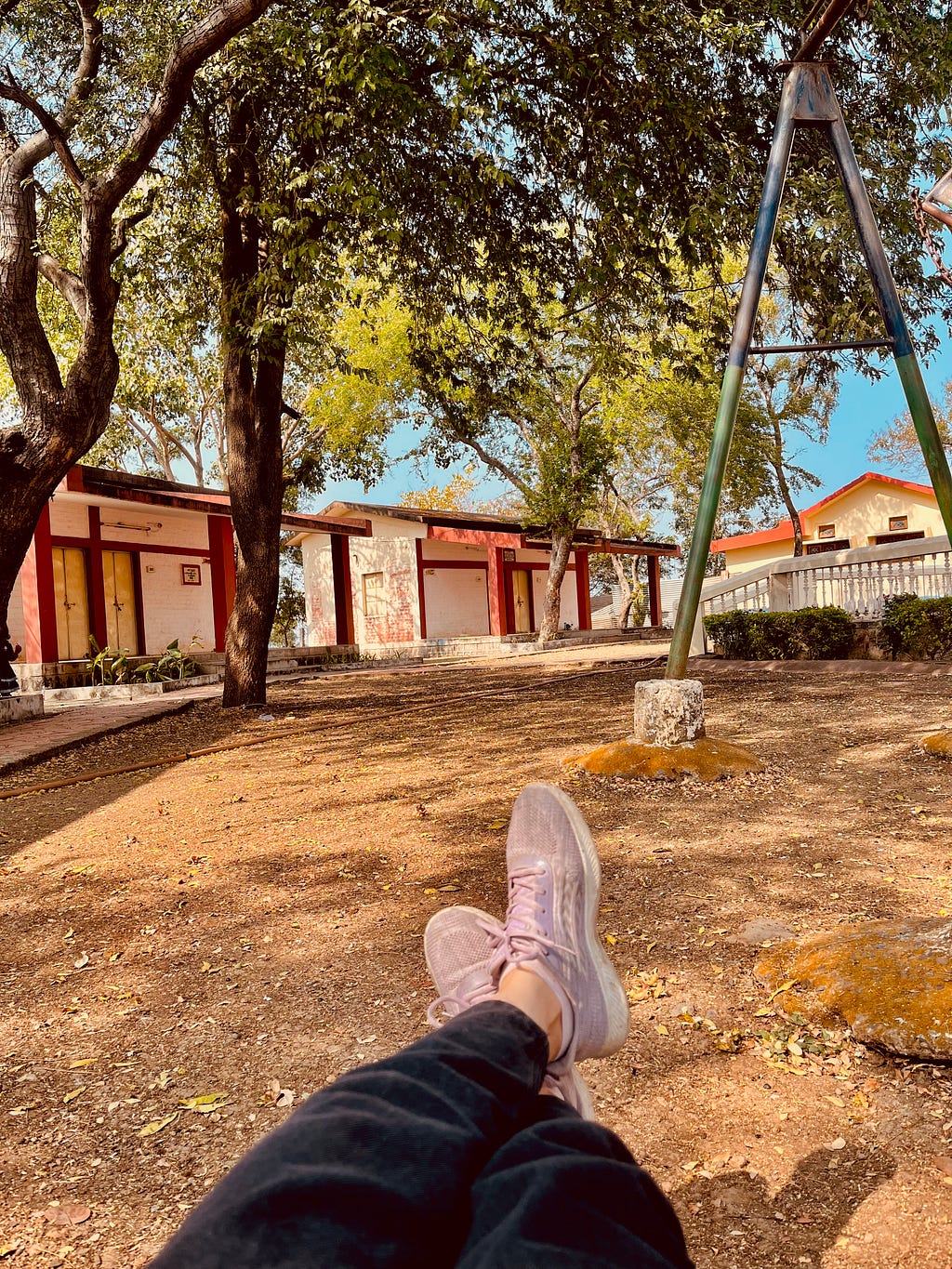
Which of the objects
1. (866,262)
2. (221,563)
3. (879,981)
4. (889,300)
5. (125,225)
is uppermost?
(125,225)

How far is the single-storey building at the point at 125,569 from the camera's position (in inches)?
577

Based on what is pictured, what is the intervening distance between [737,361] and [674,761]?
2339 mm

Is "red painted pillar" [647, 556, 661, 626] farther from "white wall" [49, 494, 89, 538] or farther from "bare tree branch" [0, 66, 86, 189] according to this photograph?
"bare tree branch" [0, 66, 86, 189]

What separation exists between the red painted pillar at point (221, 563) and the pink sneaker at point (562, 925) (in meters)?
16.9

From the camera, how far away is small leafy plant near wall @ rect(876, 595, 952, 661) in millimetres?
9805

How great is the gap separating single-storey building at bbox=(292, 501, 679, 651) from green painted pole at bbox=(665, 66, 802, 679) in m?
16.8

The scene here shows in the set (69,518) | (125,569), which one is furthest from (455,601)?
(69,518)

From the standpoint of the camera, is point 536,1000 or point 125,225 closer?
point 536,1000

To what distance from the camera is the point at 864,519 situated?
27094 mm

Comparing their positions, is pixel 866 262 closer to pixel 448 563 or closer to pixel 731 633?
pixel 731 633

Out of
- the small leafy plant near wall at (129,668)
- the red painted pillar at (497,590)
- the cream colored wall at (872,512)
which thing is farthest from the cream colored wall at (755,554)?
the small leafy plant near wall at (129,668)

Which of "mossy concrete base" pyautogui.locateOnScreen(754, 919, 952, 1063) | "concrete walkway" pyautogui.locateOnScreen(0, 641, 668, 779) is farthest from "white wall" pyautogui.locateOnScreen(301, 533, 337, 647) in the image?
"mossy concrete base" pyautogui.locateOnScreen(754, 919, 952, 1063)

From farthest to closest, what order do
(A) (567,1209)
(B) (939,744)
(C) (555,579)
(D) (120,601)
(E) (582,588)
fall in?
(E) (582,588)
(C) (555,579)
(D) (120,601)
(B) (939,744)
(A) (567,1209)

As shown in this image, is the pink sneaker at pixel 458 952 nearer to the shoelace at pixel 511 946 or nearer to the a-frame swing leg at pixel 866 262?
the shoelace at pixel 511 946
